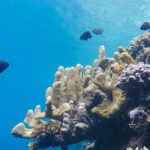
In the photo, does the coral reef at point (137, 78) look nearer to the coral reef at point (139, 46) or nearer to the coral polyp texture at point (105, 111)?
the coral polyp texture at point (105, 111)

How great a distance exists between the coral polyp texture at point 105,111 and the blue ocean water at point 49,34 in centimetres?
2550

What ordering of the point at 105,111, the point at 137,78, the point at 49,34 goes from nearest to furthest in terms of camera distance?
the point at 137,78, the point at 105,111, the point at 49,34

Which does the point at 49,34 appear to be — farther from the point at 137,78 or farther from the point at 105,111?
the point at 137,78

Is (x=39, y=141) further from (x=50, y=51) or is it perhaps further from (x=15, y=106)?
(x=15, y=106)

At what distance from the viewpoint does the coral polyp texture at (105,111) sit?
10.1 feet

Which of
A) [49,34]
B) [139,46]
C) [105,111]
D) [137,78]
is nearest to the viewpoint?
[137,78]

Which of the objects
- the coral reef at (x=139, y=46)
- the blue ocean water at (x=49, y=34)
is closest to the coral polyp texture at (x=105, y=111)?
the coral reef at (x=139, y=46)

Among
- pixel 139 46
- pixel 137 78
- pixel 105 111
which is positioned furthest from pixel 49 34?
pixel 137 78

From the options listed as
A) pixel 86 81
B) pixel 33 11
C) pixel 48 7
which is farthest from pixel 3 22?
pixel 86 81

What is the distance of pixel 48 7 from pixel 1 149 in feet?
208

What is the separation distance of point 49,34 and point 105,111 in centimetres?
4581

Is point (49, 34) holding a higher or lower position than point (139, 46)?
higher

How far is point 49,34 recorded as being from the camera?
47312 millimetres

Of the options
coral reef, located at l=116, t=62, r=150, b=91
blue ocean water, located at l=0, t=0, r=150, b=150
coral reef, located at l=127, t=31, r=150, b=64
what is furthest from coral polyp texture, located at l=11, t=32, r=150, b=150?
blue ocean water, located at l=0, t=0, r=150, b=150
